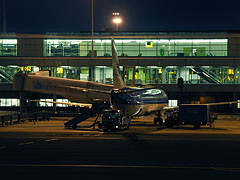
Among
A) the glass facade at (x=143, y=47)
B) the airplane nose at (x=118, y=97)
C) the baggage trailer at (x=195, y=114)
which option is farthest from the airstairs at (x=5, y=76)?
the baggage trailer at (x=195, y=114)

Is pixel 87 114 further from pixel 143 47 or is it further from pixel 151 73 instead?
pixel 143 47

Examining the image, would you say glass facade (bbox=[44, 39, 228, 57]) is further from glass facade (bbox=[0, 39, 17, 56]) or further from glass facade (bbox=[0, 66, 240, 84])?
glass facade (bbox=[0, 39, 17, 56])

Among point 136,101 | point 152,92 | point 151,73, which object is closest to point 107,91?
point 152,92

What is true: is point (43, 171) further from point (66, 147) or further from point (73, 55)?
point (73, 55)

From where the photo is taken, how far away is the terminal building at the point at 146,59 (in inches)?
3981

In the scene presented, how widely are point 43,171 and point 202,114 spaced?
122 ft

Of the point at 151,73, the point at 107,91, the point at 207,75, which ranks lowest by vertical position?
the point at 107,91

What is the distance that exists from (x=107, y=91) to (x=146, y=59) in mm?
19897

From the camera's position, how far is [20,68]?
10406 cm

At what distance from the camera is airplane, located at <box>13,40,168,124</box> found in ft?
202

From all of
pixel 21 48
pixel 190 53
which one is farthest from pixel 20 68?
pixel 190 53

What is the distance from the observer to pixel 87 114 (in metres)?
61.9

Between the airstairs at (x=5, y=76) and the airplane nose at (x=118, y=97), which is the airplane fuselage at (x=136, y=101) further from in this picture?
the airstairs at (x=5, y=76)

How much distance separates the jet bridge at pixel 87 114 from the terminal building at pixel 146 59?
37.1m
